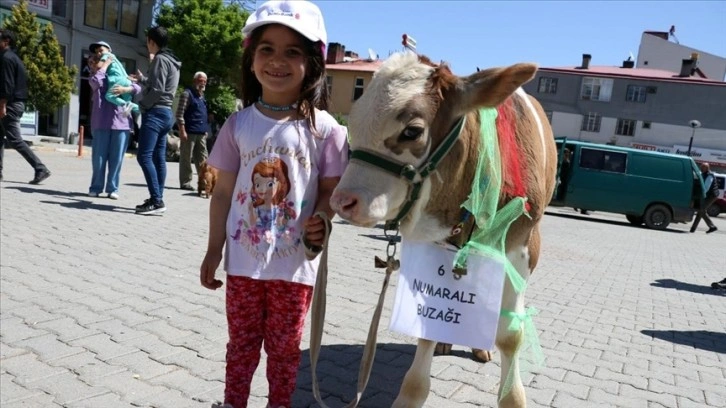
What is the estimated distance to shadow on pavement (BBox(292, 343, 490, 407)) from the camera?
3.21 metres

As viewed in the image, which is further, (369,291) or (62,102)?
(62,102)

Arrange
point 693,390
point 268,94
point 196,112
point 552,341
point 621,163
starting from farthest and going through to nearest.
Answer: point 621,163 < point 196,112 < point 552,341 < point 693,390 < point 268,94

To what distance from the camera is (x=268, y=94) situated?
2.52 meters

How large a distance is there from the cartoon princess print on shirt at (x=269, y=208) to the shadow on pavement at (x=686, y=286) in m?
6.85

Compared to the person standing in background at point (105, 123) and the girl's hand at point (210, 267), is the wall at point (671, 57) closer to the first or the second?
the person standing in background at point (105, 123)

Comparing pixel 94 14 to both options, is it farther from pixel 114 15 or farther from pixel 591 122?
pixel 591 122

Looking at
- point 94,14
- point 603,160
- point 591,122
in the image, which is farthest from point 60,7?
point 591,122

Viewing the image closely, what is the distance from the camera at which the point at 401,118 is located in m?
2.13

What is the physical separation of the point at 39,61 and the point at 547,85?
130 feet

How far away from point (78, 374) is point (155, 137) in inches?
199

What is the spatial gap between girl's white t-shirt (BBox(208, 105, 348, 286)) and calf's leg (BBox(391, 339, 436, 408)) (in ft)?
2.73

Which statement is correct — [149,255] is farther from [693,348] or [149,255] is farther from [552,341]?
[693,348]

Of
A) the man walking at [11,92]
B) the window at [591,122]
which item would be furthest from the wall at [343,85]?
the man walking at [11,92]

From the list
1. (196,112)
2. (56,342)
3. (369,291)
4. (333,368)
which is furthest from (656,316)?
(196,112)
